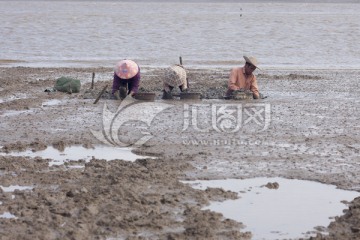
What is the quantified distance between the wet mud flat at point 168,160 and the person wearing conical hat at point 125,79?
38 centimetres

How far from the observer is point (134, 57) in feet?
85.7

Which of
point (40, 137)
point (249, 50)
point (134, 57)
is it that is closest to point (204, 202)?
point (40, 137)

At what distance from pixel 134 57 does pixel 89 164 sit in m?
17.5

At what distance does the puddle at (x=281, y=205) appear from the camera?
22.4ft

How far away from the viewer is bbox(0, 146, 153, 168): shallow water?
30.4 ft

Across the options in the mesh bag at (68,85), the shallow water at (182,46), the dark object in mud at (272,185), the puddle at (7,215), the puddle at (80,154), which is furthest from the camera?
the shallow water at (182,46)

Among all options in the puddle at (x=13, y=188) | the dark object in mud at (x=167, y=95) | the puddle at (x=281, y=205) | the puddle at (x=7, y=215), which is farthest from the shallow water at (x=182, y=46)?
the puddle at (x=7, y=215)

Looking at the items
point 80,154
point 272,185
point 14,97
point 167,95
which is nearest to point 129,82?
point 167,95

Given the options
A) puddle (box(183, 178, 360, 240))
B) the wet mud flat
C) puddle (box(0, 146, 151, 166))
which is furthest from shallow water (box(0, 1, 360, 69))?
puddle (box(183, 178, 360, 240))

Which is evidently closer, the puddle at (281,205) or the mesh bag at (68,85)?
the puddle at (281,205)

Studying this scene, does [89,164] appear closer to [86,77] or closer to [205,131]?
[205,131]

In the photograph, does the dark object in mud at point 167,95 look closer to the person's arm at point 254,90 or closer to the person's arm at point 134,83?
the person's arm at point 134,83

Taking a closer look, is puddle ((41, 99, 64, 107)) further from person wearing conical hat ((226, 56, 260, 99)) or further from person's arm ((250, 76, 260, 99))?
person's arm ((250, 76, 260, 99))

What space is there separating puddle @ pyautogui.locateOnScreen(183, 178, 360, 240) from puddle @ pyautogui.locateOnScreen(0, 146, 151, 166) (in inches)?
60.4
